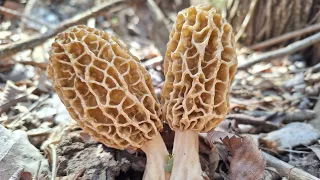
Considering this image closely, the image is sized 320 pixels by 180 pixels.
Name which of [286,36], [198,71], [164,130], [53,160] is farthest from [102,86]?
[286,36]

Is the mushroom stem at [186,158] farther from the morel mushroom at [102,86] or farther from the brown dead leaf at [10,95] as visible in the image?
the brown dead leaf at [10,95]

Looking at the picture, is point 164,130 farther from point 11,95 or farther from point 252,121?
point 11,95

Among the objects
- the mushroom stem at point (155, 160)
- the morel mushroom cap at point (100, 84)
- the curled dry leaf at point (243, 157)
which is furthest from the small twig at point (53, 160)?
the curled dry leaf at point (243, 157)

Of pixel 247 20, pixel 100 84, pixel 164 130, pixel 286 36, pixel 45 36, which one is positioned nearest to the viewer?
pixel 100 84

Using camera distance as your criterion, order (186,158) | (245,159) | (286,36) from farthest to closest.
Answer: (286,36) < (245,159) < (186,158)

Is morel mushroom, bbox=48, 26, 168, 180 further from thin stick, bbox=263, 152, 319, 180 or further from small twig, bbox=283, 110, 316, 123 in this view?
small twig, bbox=283, 110, 316, 123

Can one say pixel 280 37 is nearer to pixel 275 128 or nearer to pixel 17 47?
pixel 275 128

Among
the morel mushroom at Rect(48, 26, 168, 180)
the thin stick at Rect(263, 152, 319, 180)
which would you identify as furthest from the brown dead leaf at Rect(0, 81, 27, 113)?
the thin stick at Rect(263, 152, 319, 180)

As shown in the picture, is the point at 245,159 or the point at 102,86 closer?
the point at 102,86
